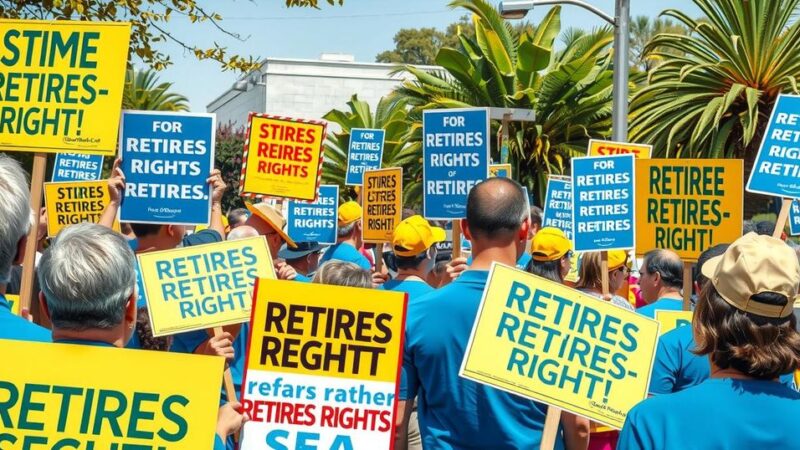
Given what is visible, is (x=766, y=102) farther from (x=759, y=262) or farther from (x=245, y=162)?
(x=759, y=262)

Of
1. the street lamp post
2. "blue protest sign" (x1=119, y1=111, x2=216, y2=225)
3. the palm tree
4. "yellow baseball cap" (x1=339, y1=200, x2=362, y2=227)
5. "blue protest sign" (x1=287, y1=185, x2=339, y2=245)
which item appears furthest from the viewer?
the palm tree

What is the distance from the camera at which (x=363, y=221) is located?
11734mm

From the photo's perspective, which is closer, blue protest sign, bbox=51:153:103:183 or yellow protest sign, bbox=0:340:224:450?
yellow protest sign, bbox=0:340:224:450

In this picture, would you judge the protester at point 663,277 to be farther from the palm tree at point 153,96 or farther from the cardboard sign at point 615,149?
the palm tree at point 153,96

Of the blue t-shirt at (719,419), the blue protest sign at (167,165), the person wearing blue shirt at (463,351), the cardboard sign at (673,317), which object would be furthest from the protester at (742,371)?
the blue protest sign at (167,165)

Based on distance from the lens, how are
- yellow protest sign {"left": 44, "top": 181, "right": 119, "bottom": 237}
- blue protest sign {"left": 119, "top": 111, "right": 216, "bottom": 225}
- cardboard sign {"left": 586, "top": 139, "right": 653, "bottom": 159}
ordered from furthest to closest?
cardboard sign {"left": 586, "top": 139, "right": 653, "bottom": 159} < yellow protest sign {"left": 44, "top": 181, "right": 119, "bottom": 237} < blue protest sign {"left": 119, "top": 111, "right": 216, "bottom": 225}

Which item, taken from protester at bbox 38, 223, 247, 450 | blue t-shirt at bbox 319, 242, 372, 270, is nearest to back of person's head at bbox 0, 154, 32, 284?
protester at bbox 38, 223, 247, 450

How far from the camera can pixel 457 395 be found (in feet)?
13.3

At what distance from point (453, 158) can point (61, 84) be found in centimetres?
375

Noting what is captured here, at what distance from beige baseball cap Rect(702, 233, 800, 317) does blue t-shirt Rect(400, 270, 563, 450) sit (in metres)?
1.24

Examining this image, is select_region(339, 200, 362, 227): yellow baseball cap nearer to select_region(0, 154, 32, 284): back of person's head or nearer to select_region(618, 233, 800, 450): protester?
select_region(0, 154, 32, 284): back of person's head

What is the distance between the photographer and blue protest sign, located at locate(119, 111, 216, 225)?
21.0ft

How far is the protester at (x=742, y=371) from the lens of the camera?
287 centimetres

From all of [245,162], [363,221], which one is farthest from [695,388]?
[363,221]
